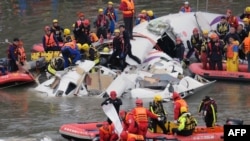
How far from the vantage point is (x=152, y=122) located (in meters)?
16.8

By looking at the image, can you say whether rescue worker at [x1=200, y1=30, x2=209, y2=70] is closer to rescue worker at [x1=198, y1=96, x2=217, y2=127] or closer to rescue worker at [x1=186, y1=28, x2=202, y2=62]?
rescue worker at [x1=186, y1=28, x2=202, y2=62]

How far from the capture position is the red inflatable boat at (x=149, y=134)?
640 inches

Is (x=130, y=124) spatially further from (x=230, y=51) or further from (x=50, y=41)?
(x=50, y=41)

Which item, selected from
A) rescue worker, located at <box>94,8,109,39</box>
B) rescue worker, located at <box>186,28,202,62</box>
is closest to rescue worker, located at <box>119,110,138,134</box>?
rescue worker, located at <box>186,28,202,62</box>

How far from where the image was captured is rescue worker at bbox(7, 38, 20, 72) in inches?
933

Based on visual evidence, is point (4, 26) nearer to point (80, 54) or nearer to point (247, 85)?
point (80, 54)

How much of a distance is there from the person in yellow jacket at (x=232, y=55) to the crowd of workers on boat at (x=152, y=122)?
6.66 m

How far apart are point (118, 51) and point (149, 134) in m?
7.77

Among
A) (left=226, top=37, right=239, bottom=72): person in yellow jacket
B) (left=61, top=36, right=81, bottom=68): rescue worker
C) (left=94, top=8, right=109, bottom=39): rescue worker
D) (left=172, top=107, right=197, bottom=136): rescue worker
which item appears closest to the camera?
(left=172, top=107, right=197, bottom=136): rescue worker

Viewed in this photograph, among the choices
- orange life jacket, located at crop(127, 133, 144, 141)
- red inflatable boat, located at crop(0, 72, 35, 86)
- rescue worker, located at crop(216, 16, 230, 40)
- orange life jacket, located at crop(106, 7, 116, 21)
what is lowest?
red inflatable boat, located at crop(0, 72, 35, 86)

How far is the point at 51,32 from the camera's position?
1029 inches

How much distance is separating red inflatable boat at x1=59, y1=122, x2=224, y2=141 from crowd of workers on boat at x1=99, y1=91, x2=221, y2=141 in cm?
18

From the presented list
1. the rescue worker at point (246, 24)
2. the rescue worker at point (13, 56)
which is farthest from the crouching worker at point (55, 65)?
the rescue worker at point (246, 24)

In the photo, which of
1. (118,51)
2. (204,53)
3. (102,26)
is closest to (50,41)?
(102,26)
